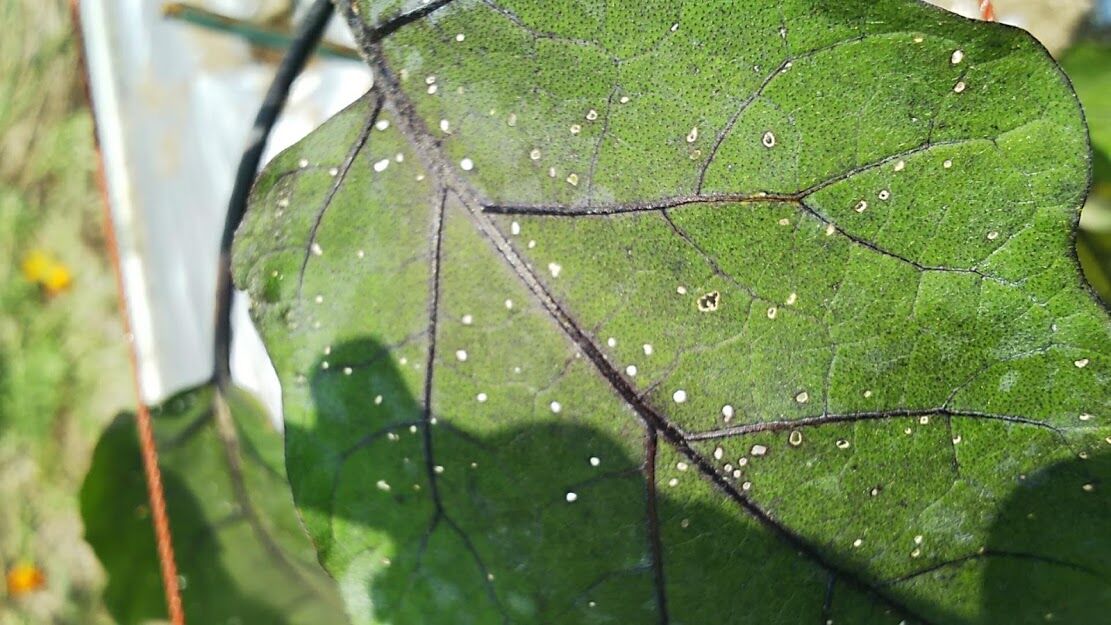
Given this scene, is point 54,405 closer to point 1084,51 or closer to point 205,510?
point 205,510

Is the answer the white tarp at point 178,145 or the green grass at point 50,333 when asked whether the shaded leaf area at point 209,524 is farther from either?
the green grass at point 50,333

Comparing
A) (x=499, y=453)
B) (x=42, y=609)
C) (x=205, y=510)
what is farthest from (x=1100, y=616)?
(x=42, y=609)

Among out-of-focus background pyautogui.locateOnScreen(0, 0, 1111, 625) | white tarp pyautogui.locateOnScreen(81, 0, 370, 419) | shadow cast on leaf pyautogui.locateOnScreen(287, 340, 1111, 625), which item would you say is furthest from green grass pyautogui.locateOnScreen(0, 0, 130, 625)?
shadow cast on leaf pyautogui.locateOnScreen(287, 340, 1111, 625)

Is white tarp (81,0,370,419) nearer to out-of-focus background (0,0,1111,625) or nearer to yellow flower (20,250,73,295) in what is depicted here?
out-of-focus background (0,0,1111,625)

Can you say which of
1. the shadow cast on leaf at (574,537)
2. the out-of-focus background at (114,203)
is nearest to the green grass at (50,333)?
the out-of-focus background at (114,203)

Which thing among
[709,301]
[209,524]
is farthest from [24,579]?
[709,301]

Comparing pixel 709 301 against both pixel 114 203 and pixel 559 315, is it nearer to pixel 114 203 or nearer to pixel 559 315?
pixel 559 315
